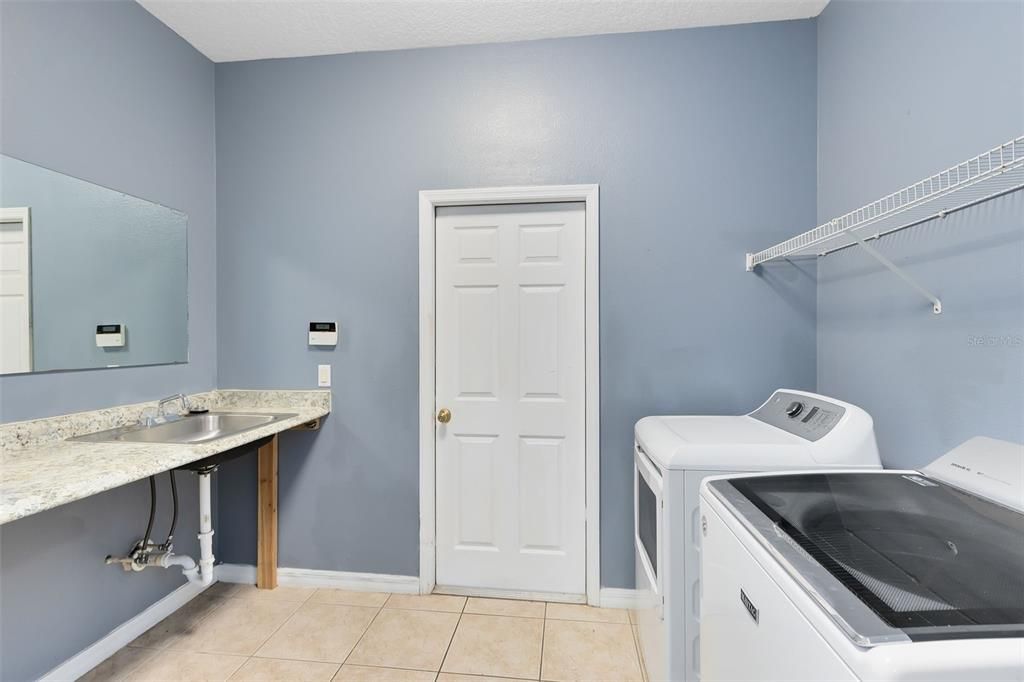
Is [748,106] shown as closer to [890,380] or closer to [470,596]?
[890,380]

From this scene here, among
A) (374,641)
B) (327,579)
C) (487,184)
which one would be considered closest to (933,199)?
(487,184)

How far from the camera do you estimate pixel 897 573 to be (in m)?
0.70

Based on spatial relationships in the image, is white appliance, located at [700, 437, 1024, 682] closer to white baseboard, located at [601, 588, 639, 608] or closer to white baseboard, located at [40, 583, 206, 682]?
white baseboard, located at [601, 588, 639, 608]

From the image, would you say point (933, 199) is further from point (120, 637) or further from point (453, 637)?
point (120, 637)

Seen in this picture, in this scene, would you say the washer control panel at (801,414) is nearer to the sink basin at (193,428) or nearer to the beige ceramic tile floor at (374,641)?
the beige ceramic tile floor at (374,641)

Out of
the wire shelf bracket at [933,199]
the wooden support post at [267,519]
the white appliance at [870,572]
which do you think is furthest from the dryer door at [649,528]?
the wooden support post at [267,519]

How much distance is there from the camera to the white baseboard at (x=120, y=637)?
164cm

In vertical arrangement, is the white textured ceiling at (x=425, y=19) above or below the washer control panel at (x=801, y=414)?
above

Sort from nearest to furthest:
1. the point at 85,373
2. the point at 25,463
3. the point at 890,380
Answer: the point at 25,463 → the point at 890,380 → the point at 85,373

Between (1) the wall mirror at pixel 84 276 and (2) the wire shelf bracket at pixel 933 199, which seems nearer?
(2) the wire shelf bracket at pixel 933 199

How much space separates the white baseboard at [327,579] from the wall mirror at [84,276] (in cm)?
118

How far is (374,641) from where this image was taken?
6.19 feet

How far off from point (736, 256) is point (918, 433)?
38.8 inches

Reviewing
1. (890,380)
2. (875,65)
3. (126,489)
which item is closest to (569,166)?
(875,65)
